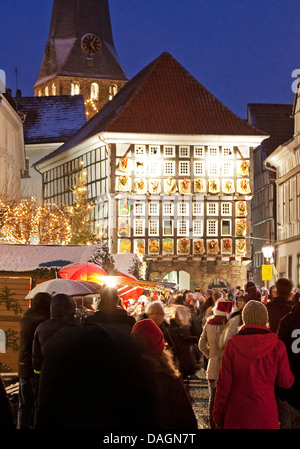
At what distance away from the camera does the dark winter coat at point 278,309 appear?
11031 mm

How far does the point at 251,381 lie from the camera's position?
657 centimetres

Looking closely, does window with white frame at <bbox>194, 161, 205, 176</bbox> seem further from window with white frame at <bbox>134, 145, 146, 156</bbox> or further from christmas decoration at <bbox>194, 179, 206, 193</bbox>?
window with white frame at <bbox>134, 145, 146, 156</bbox>

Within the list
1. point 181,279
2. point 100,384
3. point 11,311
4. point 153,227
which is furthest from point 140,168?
point 100,384

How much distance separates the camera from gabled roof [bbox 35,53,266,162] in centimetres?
5456

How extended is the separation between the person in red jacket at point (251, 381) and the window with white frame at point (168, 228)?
46.9 meters

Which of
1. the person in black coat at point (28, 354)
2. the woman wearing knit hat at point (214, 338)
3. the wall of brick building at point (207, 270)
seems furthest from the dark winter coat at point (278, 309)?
the wall of brick building at point (207, 270)

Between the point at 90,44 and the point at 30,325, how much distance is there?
88980 millimetres

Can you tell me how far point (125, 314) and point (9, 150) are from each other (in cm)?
4511

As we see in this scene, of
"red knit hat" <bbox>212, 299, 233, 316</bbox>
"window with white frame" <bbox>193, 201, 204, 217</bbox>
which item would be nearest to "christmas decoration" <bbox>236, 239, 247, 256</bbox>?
"window with white frame" <bbox>193, 201, 204, 217</bbox>

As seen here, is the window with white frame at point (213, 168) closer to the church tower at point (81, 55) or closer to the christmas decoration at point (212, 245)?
the christmas decoration at point (212, 245)

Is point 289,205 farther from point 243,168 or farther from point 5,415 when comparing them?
point 5,415

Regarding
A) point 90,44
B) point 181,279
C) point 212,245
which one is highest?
point 90,44

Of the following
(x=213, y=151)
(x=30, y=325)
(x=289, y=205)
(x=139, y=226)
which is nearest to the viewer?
(x=30, y=325)
